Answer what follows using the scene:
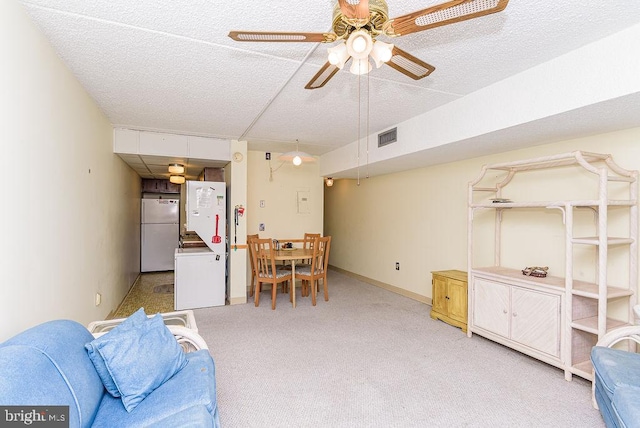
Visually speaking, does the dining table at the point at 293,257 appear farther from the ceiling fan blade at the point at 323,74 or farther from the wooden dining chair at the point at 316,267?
the ceiling fan blade at the point at 323,74

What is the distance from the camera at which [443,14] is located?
1348mm

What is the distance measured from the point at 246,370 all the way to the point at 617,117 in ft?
11.6

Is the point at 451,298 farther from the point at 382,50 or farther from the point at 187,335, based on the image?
the point at 382,50

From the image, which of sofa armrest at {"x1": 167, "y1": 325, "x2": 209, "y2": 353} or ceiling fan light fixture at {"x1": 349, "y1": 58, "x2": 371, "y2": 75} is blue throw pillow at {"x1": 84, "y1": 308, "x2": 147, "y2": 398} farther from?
ceiling fan light fixture at {"x1": 349, "y1": 58, "x2": 371, "y2": 75}

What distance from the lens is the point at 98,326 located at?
2.45 m

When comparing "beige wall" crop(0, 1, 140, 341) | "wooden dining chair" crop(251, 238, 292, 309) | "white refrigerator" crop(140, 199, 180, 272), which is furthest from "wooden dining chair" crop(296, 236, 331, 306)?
Answer: "white refrigerator" crop(140, 199, 180, 272)

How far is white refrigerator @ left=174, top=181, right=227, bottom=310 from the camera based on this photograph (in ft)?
15.0

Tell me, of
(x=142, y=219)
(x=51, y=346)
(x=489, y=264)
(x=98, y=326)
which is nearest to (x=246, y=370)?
(x=98, y=326)

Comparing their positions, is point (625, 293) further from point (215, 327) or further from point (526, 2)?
point (215, 327)

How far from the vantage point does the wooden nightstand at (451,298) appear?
3746 millimetres

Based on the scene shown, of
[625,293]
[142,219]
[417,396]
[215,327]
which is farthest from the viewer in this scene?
[142,219]

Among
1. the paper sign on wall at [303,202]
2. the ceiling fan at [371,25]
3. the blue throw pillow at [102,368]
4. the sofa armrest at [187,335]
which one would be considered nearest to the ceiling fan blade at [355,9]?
the ceiling fan at [371,25]

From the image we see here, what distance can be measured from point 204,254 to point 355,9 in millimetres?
4098

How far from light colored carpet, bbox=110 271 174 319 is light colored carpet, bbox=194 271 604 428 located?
38.4 inches
